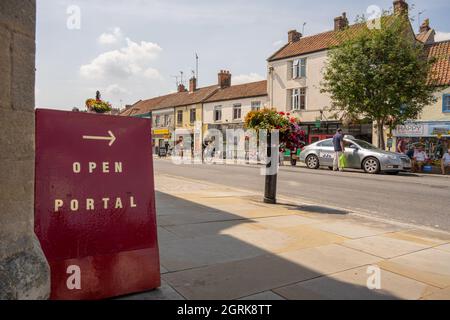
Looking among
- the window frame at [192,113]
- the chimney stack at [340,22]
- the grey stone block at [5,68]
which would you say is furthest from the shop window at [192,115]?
the grey stone block at [5,68]

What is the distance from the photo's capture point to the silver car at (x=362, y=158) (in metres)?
16.2

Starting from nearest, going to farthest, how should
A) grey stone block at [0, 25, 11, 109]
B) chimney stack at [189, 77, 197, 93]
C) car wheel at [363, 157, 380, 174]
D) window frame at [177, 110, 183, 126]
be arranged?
grey stone block at [0, 25, 11, 109] → car wheel at [363, 157, 380, 174] → window frame at [177, 110, 183, 126] → chimney stack at [189, 77, 197, 93]

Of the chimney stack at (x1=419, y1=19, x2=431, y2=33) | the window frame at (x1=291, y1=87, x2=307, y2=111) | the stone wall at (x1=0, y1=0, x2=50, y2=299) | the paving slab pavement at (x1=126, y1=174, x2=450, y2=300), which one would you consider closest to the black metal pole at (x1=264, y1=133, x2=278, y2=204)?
the paving slab pavement at (x1=126, y1=174, x2=450, y2=300)

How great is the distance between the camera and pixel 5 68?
2.15m

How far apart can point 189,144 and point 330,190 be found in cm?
3415

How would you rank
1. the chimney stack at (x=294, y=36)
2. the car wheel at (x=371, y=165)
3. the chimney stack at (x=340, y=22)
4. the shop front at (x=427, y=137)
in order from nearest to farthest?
the car wheel at (x=371, y=165) < the shop front at (x=427, y=137) < the chimney stack at (x=340, y=22) < the chimney stack at (x=294, y=36)

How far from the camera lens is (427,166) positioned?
19375 mm

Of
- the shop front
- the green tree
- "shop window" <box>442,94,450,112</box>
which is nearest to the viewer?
the green tree

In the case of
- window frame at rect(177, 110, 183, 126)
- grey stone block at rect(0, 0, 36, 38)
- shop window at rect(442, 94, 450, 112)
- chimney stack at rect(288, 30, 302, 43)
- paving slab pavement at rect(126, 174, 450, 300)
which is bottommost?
paving slab pavement at rect(126, 174, 450, 300)

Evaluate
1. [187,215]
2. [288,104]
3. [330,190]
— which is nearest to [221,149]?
[288,104]

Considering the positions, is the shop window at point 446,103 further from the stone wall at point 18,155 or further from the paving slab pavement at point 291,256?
the stone wall at point 18,155

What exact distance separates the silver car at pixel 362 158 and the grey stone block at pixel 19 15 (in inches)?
635

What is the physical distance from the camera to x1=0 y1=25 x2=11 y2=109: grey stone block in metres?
2.13

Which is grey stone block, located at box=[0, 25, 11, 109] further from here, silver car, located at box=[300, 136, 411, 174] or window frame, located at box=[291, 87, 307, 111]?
window frame, located at box=[291, 87, 307, 111]
